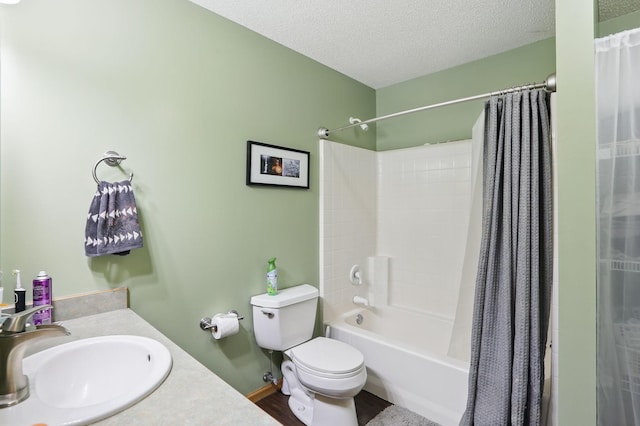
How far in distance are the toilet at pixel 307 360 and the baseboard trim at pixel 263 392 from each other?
6 cm

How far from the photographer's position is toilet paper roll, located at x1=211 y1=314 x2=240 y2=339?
67.6 inches

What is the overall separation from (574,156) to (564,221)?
23 cm

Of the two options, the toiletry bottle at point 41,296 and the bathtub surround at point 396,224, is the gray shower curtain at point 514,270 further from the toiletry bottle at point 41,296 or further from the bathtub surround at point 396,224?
the toiletry bottle at point 41,296

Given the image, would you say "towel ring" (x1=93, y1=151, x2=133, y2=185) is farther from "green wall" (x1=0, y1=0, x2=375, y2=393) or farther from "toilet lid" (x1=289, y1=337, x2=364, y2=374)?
"toilet lid" (x1=289, y1=337, x2=364, y2=374)

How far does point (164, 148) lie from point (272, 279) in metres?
1.00

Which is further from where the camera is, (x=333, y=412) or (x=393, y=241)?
(x=393, y=241)

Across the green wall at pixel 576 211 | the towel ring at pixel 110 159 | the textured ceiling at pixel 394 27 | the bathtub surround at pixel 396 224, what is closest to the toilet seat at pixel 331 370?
the bathtub surround at pixel 396 224

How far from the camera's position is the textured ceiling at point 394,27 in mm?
1732

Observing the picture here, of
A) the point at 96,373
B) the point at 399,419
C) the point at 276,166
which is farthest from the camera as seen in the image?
the point at 276,166

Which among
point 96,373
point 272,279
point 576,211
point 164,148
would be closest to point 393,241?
point 272,279


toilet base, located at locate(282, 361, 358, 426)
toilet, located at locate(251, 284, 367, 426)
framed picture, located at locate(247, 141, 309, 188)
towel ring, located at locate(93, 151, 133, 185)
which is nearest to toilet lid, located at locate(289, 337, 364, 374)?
toilet, located at locate(251, 284, 367, 426)

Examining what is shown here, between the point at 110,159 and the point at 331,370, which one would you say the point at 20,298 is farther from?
the point at 331,370

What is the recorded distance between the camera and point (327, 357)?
179cm

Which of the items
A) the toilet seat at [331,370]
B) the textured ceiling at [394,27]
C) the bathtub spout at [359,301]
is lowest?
the toilet seat at [331,370]
